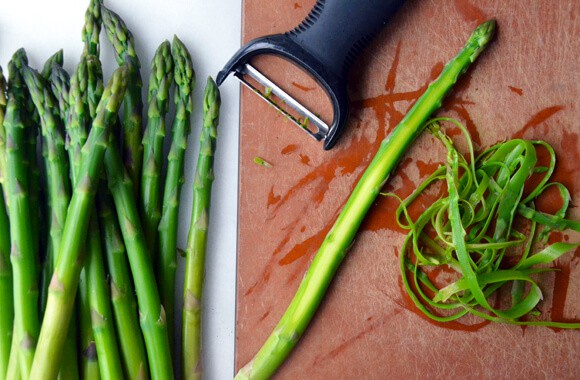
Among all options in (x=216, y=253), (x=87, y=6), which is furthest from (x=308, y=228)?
(x=87, y=6)

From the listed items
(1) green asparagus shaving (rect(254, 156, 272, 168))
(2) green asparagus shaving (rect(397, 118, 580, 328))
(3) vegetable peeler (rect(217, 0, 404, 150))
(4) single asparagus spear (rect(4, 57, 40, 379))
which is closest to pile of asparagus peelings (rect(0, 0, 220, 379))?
(4) single asparagus spear (rect(4, 57, 40, 379))

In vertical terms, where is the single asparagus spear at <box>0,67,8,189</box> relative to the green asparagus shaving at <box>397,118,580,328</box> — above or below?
above

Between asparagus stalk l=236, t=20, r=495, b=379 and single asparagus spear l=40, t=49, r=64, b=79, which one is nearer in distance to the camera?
asparagus stalk l=236, t=20, r=495, b=379

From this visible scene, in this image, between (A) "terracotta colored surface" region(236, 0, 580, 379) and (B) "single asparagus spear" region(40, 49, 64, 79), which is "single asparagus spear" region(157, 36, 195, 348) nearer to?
(A) "terracotta colored surface" region(236, 0, 580, 379)

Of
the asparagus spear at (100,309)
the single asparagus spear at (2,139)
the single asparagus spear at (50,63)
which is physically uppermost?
the single asparagus spear at (50,63)

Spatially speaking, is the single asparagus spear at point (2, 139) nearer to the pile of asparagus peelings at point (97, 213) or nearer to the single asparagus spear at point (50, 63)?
the pile of asparagus peelings at point (97, 213)

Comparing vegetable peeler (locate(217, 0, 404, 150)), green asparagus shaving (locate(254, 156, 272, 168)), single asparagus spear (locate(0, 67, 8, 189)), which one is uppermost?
vegetable peeler (locate(217, 0, 404, 150))

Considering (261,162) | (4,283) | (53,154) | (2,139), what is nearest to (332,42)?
(261,162)

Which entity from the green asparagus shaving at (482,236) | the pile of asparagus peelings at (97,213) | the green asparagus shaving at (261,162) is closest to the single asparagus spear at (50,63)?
the pile of asparagus peelings at (97,213)
